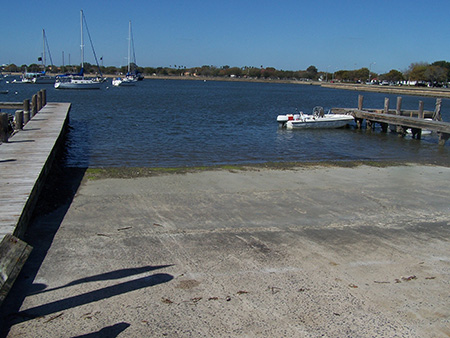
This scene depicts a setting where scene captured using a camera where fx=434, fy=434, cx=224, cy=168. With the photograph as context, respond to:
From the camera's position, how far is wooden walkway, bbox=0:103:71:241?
6.52 meters

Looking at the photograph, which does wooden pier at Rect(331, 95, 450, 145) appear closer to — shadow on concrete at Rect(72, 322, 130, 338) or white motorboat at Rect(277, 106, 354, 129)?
white motorboat at Rect(277, 106, 354, 129)

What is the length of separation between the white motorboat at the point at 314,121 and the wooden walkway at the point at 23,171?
16.5m

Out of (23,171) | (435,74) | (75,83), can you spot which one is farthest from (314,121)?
(435,74)

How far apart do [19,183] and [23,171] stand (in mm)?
1079

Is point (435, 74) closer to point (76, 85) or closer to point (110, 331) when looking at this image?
point (76, 85)

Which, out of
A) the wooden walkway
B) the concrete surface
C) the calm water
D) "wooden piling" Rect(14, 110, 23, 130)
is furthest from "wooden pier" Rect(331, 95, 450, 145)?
"wooden piling" Rect(14, 110, 23, 130)

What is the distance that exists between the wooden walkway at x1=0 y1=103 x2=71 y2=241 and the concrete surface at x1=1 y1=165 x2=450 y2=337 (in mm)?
523

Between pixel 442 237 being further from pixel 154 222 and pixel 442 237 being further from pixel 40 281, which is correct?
pixel 40 281

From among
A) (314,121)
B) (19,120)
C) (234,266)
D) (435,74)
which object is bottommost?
(314,121)

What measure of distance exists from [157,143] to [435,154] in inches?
536

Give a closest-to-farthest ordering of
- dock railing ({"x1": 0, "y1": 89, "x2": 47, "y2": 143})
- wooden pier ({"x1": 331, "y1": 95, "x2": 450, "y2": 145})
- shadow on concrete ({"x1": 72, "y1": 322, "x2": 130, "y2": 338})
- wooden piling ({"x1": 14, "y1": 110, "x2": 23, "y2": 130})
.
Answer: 1. shadow on concrete ({"x1": 72, "y1": 322, "x2": 130, "y2": 338})
2. dock railing ({"x1": 0, "y1": 89, "x2": 47, "y2": 143})
3. wooden piling ({"x1": 14, "y1": 110, "x2": 23, "y2": 130})
4. wooden pier ({"x1": 331, "y1": 95, "x2": 450, "y2": 145})

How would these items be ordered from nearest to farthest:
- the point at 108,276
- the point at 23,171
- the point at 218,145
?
the point at 108,276
the point at 23,171
the point at 218,145

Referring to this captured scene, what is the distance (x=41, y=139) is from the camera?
1380 cm

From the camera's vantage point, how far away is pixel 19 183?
27.2 ft
